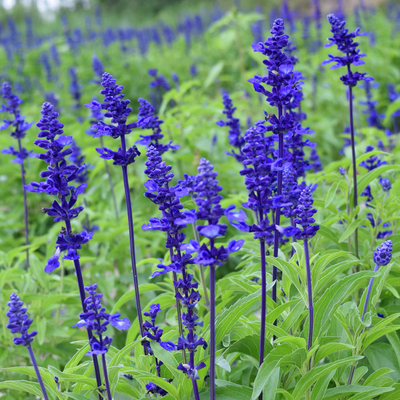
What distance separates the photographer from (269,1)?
1147 inches

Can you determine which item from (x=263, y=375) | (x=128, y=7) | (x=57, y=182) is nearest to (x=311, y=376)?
(x=263, y=375)

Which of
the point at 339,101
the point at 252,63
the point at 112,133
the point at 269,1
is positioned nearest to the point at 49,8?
the point at 269,1

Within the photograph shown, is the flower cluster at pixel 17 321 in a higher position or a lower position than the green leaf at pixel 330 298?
higher

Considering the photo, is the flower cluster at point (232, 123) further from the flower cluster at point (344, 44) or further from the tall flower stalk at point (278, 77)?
the tall flower stalk at point (278, 77)

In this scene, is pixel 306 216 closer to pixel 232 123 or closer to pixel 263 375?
pixel 263 375

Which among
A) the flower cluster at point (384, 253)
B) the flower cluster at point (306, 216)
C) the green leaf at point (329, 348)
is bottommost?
the green leaf at point (329, 348)

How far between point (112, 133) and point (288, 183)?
1092 millimetres

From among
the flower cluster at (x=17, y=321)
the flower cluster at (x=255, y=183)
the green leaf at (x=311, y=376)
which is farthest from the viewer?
the green leaf at (x=311, y=376)

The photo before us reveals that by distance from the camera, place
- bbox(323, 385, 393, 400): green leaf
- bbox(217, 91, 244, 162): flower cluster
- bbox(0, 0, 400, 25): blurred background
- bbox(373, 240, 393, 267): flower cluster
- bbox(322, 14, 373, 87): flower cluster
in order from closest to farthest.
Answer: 1. bbox(323, 385, 393, 400): green leaf
2. bbox(373, 240, 393, 267): flower cluster
3. bbox(322, 14, 373, 87): flower cluster
4. bbox(217, 91, 244, 162): flower cluster
5. bbox(0, 0, 400, 25): blurred background

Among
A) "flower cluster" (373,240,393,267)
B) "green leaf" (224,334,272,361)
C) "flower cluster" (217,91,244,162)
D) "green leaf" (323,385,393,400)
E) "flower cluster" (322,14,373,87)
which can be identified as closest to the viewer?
"green leaf" (323,385,393,400)

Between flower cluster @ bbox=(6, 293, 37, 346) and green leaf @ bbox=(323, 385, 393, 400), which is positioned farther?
green leaf @ bbox=(323, 385, 393, 400)

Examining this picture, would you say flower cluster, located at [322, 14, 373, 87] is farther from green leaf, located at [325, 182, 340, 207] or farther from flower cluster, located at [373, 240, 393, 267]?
flower cluster, located at [373, 240, 393, 267]

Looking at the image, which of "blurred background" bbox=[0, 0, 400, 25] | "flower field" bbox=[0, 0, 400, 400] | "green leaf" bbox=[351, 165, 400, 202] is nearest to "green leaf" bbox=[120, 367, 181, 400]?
"flower field" bbox=[0, 0, 400, 400]

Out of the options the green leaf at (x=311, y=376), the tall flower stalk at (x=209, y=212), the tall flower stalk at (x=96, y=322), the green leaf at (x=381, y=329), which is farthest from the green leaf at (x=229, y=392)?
the tall flower stalk at (x=209, y=212)
